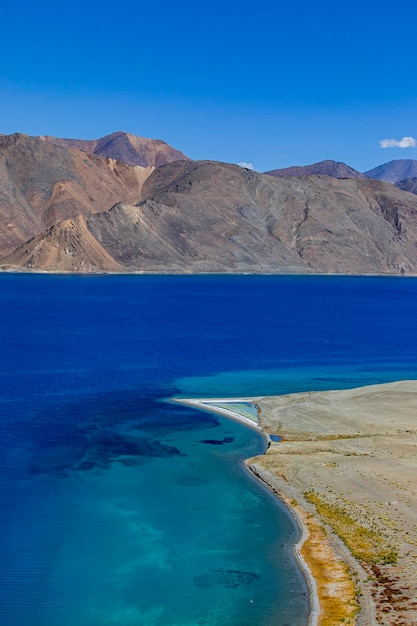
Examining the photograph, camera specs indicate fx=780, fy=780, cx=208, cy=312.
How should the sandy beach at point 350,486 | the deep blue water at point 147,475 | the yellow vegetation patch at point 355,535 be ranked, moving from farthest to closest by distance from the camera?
the yellow vegetation patch at point 355,535
the deep blue water at point 147,475
the sandy beach at point 350,486

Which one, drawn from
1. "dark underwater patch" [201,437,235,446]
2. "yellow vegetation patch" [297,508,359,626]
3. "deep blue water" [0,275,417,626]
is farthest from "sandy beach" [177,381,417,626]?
"dark underwater patch" [201,437,235,446]

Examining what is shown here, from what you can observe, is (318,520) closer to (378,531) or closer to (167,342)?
(378,531)

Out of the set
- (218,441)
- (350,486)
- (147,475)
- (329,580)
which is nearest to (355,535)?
(329,580)

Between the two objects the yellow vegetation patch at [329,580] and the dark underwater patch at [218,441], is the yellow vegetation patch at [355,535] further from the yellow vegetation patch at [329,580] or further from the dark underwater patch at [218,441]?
the dark underwater patch at [218,441]

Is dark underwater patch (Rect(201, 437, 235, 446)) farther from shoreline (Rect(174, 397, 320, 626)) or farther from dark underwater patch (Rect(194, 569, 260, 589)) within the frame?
dark underwater patch (Rect(194, 569, 260, 589))

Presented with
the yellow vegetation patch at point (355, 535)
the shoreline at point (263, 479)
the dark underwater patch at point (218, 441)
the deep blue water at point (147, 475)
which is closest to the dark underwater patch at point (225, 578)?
the deep blue water at point (147, 475)

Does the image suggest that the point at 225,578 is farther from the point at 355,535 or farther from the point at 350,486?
the point at 350,486

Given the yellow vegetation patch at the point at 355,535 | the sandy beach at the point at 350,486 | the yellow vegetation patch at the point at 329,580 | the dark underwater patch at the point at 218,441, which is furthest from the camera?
the dark underwater patch at the point at 218,441
